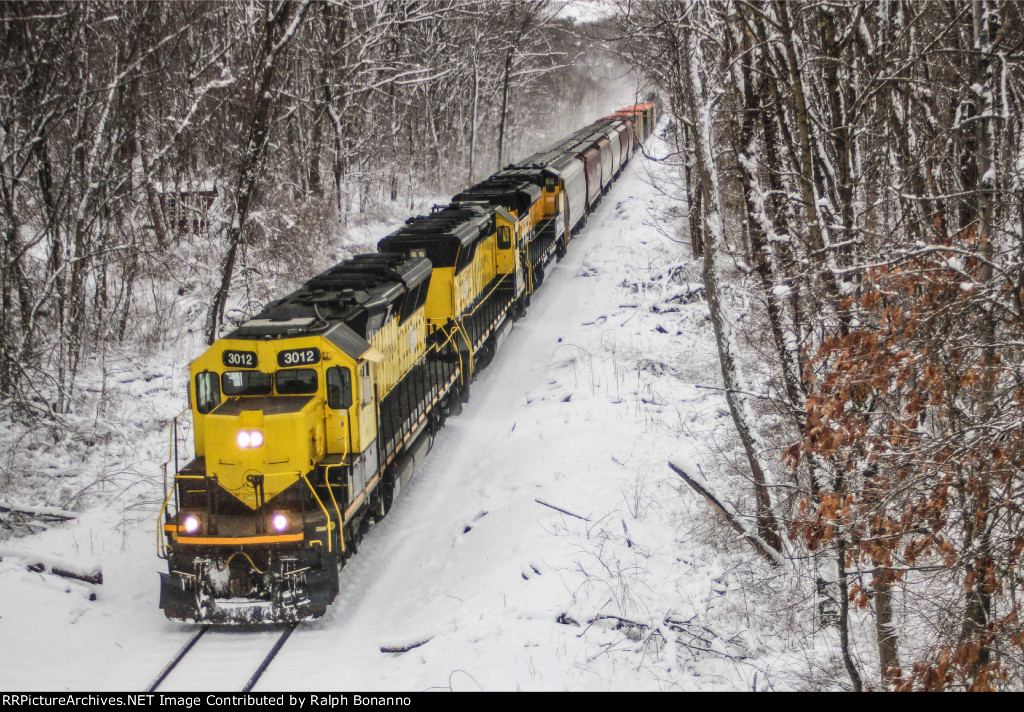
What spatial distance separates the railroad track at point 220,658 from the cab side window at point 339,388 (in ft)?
9.29

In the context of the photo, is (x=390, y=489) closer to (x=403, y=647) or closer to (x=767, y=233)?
(x=403, y=647)

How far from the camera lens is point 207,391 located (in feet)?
36.0

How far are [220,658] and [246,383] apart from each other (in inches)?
134

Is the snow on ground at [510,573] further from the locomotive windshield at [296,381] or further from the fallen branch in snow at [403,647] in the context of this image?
the locomotive windshield at [296,381]

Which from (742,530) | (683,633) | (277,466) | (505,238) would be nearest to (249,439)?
(277,466)

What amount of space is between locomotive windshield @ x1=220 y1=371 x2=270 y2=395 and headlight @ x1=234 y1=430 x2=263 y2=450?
0.88m

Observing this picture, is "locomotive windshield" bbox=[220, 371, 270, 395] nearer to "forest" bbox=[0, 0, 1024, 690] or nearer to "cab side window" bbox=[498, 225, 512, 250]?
"forest" bbox=[0, 0, 1024, 690]

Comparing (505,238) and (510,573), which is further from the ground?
(505,238)

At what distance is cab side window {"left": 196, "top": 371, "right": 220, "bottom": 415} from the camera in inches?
431

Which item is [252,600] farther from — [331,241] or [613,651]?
[331,241]

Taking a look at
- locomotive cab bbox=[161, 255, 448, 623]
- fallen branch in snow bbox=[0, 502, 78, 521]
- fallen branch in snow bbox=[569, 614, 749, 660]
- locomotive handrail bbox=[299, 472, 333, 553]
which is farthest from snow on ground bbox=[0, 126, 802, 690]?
locomotive handrail bbox=[299, 472, 333, 553]

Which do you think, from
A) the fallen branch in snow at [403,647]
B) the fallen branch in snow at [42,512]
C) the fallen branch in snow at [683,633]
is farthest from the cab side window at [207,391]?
the fallen branch in snow at [683,633]

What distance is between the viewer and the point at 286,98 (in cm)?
2905

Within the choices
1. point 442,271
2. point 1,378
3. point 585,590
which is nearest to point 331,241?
point 442,271
